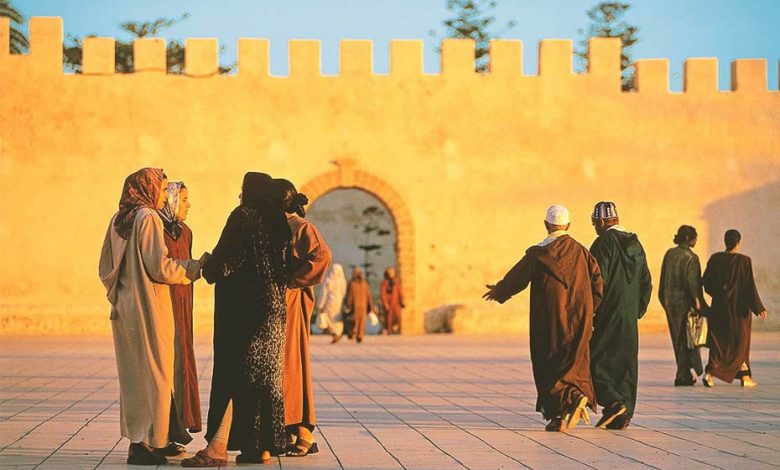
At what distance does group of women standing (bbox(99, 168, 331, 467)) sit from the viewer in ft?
24.8

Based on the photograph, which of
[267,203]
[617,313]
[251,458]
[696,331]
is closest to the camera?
[251,458]

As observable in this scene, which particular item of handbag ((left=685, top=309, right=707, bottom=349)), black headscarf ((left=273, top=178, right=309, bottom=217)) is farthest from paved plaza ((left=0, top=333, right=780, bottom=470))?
black headscarf ((left=273, top=178, right=309, bottom=217))

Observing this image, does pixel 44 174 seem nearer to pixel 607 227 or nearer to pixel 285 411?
pixel 607 227

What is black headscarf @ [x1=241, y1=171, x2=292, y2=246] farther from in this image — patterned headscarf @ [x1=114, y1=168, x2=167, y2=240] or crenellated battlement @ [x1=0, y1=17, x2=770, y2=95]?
crenellated battlement @ [x1=0, y1=17, x2=770, y2=95]

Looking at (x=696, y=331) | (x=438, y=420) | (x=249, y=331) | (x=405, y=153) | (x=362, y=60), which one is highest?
(x=362, y=60)

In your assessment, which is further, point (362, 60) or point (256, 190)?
point (362, 60)

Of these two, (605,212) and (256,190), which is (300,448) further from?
(605,212)

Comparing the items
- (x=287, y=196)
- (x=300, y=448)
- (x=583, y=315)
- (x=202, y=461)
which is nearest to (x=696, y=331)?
(x=583, y=315)

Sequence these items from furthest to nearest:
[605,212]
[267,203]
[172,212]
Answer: [605,212], [172,212], [267,203]

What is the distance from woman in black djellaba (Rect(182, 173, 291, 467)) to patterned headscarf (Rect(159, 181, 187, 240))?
0.50 metres

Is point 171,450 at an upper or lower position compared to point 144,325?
lower

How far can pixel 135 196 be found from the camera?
7.87m

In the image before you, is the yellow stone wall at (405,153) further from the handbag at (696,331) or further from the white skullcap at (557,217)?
the white skullcap at (557,217)

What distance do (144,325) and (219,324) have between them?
0.41 metres
